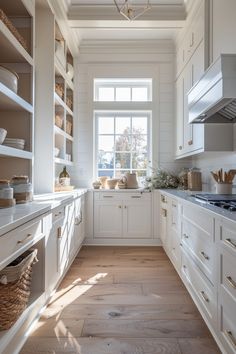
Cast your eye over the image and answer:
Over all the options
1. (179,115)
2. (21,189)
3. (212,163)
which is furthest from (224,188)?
(21,189)

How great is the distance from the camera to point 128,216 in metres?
3.90

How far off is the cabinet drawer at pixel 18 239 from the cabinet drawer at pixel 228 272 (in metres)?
1.10

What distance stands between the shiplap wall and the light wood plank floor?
1752 millimetres

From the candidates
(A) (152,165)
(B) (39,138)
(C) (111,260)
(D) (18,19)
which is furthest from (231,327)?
(A) (152,165)

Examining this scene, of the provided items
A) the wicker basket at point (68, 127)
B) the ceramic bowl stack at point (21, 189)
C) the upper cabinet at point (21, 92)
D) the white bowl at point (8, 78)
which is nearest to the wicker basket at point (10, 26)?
the upper cabinet at point (21, 92)

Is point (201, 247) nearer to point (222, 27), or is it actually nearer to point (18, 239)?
point (18, 239)

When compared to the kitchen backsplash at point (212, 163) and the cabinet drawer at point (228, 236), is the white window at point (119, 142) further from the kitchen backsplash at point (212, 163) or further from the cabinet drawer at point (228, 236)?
the cabinet drawer at point (228, 236)

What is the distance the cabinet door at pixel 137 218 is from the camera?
3.89m

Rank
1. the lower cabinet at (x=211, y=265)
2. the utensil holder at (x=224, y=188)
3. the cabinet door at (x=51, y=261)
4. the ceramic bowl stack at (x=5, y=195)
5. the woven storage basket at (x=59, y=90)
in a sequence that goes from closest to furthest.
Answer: the lower cabinet at (x=211, y=265), the ceramic bowl stack at (x=5, y=195), the cabinet door at (x=51, y=261), the utensil holder at (x=224, y=188), the woven storage basket at (x=59, y=90)

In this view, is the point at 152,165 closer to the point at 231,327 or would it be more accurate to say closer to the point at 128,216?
the point at 128,216

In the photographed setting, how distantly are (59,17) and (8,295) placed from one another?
303cm

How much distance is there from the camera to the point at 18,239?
1.41m

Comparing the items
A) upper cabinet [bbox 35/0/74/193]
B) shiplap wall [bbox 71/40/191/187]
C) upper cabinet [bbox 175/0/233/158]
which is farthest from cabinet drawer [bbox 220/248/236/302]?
shiplap wall [bbox 71/40/191/187]

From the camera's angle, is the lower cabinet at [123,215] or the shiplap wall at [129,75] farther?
the shiplap wall at [129,75]
